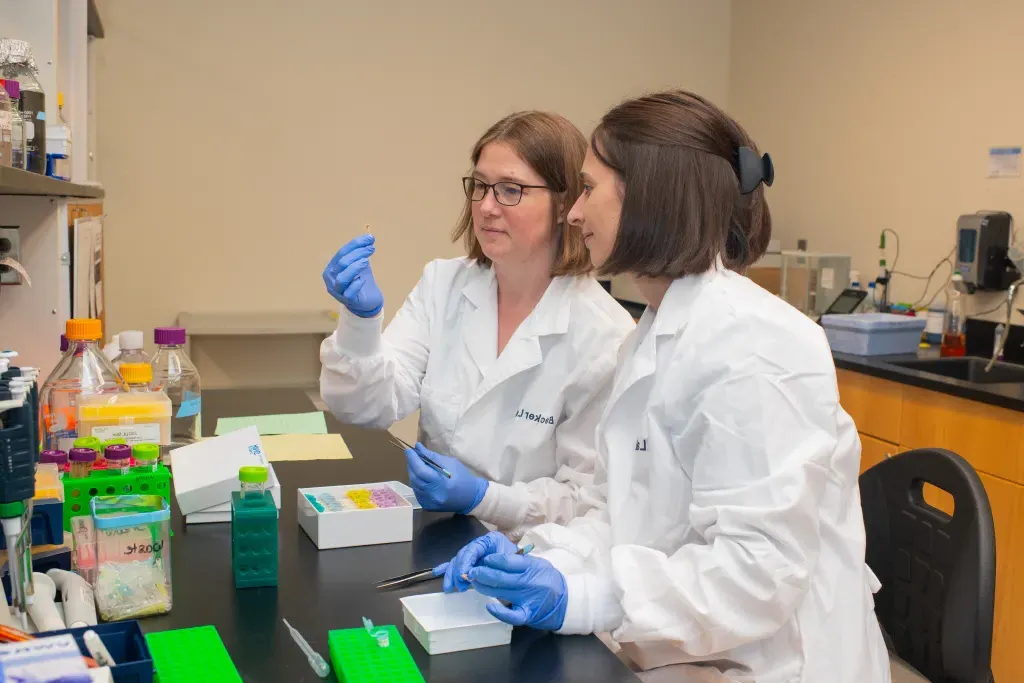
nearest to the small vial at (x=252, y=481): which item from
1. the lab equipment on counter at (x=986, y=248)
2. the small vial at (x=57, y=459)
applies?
the small vial at (x=57, y=459)

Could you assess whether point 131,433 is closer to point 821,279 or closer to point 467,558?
point 467,558

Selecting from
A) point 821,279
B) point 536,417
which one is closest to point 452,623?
point 536,417

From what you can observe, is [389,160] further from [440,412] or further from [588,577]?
[588,577]

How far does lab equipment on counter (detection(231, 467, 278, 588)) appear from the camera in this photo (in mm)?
1139

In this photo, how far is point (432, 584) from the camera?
119 cm

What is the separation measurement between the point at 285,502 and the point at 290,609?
0.43 m

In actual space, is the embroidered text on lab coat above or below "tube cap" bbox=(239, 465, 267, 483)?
below

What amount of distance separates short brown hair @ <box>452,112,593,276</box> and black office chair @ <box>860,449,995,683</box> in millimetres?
698

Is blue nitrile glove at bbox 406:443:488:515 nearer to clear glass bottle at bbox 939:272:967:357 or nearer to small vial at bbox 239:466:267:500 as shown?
small vial at bbox 239:466:267:500

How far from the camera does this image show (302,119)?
392 centimetres

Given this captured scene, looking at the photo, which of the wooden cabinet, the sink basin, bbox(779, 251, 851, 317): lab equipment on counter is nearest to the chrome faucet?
the sink basin

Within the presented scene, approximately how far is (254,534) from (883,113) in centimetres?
322

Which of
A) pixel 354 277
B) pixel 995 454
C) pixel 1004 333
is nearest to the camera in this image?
pixel 354 277

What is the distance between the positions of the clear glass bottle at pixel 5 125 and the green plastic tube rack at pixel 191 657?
2.57 feet
